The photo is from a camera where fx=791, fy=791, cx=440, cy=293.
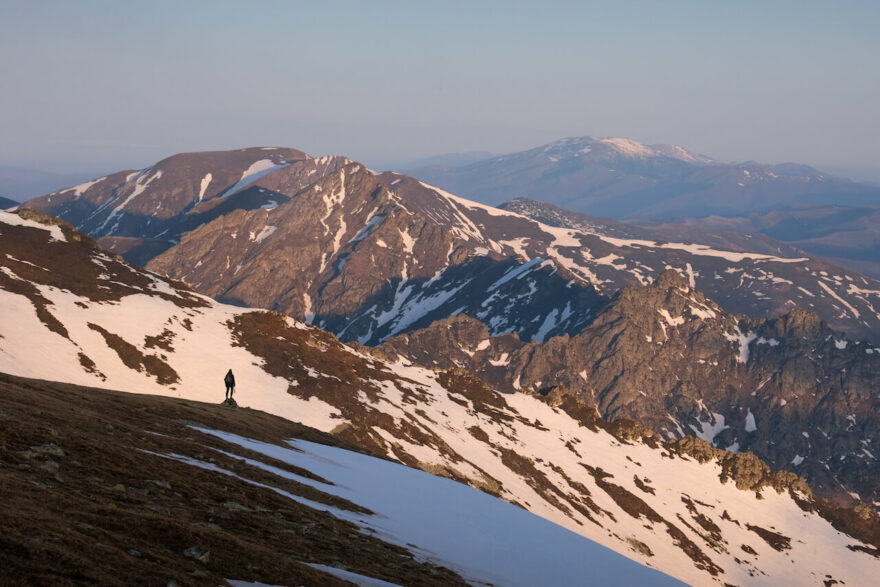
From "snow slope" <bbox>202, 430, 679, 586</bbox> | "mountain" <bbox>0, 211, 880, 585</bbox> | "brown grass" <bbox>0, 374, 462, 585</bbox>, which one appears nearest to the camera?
→ "brown grass" <bbox>0, 374, 462, 585</bbox>

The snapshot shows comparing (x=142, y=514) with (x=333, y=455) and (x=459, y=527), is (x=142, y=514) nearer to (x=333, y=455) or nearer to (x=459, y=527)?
(x=459, y=527)

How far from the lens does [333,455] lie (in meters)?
57.8

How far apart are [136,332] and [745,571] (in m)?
105

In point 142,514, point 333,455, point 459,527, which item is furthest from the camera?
point 333,455

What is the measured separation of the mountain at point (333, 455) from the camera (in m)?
28.5

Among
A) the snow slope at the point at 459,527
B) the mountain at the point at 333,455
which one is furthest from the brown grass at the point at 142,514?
the snow slope at the point at 459,527

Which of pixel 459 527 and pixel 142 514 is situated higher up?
pixel 142 514

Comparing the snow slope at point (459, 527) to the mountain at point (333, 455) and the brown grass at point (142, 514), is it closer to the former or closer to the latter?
the mountain at point (333, 455)

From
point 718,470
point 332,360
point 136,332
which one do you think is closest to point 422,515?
point 136,332

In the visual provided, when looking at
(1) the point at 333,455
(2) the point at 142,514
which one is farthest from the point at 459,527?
(2) the point at 142,514

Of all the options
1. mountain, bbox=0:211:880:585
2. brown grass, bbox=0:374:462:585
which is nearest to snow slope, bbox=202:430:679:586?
mountain, bbox=0:211:880:585

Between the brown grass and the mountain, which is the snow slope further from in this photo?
the brown grass

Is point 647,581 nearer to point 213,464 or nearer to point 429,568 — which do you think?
point 429,568

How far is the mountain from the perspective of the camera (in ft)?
93.6
